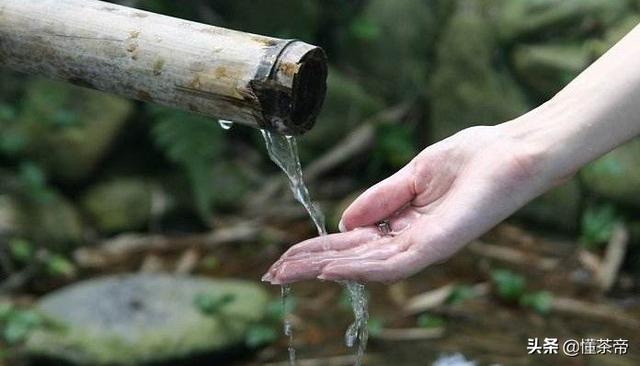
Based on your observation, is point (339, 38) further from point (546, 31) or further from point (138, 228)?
point (138, 228)

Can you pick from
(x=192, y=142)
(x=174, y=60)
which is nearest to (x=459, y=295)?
(x=192, y=142)

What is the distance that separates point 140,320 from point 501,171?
7.05 ft

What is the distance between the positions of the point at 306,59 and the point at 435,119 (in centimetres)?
371

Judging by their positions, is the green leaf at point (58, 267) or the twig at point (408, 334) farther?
the green leaf at point (58, 267)

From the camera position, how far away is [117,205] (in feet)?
15.7

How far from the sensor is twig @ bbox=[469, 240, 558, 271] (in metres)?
4.44

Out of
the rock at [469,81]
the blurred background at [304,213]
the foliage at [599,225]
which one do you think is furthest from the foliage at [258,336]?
the rock at [469,81]

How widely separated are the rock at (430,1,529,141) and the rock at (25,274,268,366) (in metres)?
1.74

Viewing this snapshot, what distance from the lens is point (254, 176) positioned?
531cm

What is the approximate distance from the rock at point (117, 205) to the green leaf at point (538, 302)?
6.36 ft

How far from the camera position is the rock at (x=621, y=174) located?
4.41 meters

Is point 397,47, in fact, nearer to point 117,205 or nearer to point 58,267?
point 117,205

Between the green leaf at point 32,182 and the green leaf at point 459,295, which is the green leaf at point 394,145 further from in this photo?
the green leaf at point 32,182

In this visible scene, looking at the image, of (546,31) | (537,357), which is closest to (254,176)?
(546,31)
